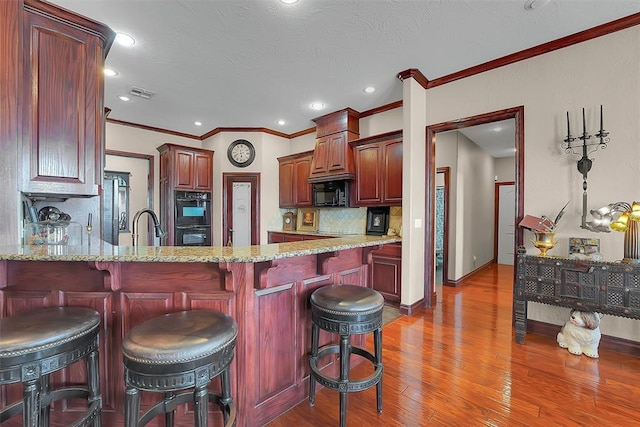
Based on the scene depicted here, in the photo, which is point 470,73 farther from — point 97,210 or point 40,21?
point 97,210

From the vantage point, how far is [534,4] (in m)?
2.17

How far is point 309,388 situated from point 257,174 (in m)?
4.31

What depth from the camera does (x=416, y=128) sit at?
11.2 feet

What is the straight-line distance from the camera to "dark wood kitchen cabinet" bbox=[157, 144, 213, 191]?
200 inches

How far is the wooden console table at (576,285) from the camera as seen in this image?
87.6 inches

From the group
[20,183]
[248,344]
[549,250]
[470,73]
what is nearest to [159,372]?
[248,344]

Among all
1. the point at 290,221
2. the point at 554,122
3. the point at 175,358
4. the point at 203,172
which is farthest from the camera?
the point at 290,221

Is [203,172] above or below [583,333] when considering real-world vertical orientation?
above

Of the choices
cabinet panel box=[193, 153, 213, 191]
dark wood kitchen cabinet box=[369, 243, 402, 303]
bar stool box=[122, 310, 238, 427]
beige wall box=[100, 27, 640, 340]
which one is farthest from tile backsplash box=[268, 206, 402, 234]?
bar stool box=[122, 310, 238, 427]

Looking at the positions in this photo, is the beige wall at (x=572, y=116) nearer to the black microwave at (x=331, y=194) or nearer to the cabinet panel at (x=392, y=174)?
the cabinet panel at (x=392, y=174)

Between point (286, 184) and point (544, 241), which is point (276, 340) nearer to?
point (544, 241)

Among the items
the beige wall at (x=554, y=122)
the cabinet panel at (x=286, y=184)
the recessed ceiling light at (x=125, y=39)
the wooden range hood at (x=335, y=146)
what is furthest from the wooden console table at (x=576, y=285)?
the recessed ceiling light at (x=125, y=39)

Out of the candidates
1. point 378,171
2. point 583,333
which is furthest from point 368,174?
point 583,333

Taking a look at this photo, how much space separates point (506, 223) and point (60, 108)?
810 centimetres
